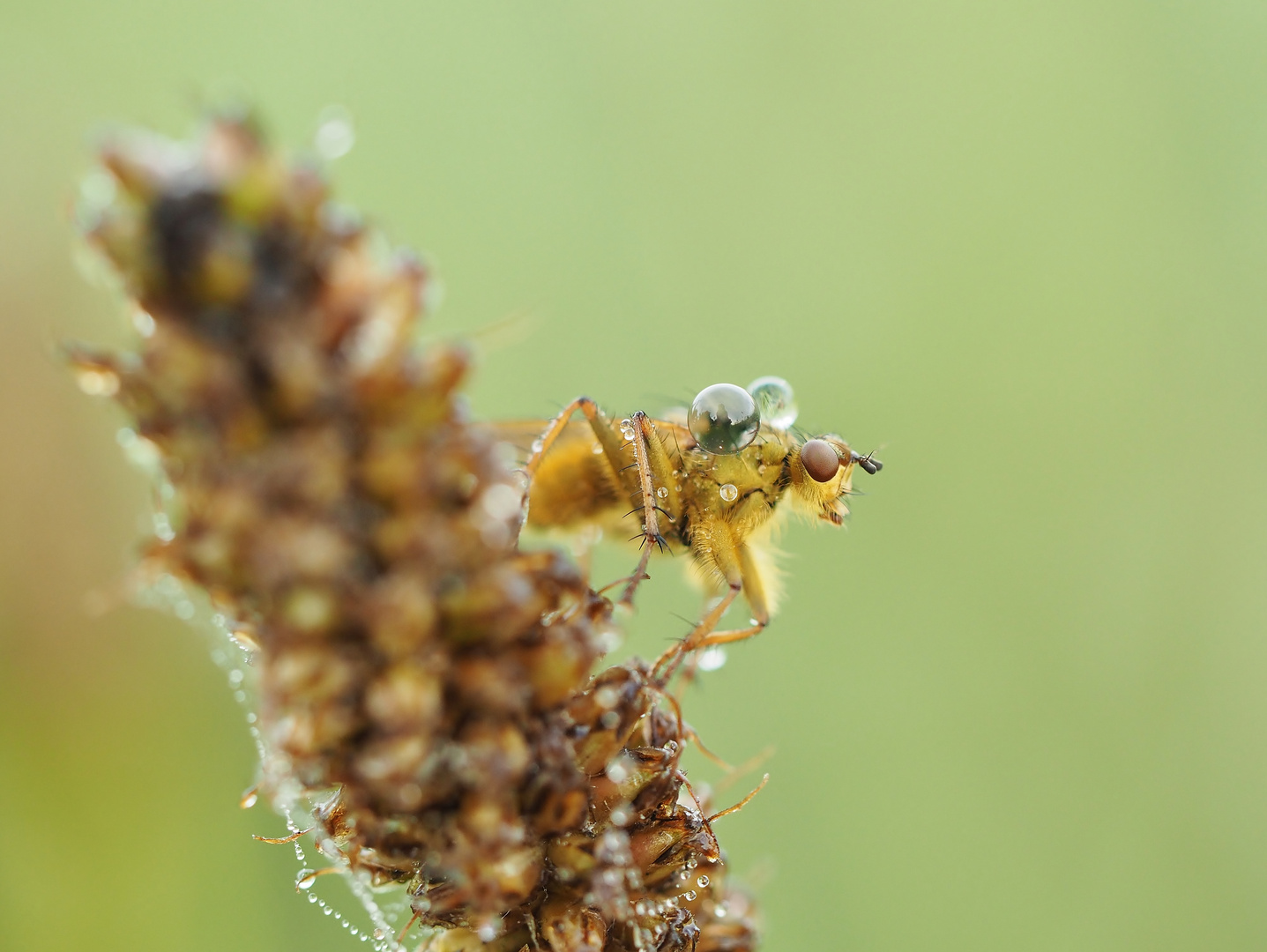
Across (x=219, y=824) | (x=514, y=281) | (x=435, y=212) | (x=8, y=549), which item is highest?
(x=435, y=212)

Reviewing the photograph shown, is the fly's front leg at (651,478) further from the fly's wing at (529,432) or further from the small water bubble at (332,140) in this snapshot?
the small water bubble at (332,140)

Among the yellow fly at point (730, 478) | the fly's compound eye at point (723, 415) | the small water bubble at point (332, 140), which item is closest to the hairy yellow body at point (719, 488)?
the yellow fly at point (730, 478)

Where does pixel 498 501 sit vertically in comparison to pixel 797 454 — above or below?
below

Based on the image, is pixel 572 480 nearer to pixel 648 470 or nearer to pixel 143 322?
pixel 648 470

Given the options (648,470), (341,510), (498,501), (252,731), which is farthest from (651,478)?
Result: (341,510)

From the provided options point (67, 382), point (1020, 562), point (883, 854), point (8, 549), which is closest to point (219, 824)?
point (8, 549)

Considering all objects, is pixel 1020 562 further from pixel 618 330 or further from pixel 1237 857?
pixel 618 330

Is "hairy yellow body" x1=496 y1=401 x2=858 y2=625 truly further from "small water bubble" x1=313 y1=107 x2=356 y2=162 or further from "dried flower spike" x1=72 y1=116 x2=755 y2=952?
"small water bubble" x1=313 y1=107 x2=356 y2=162
